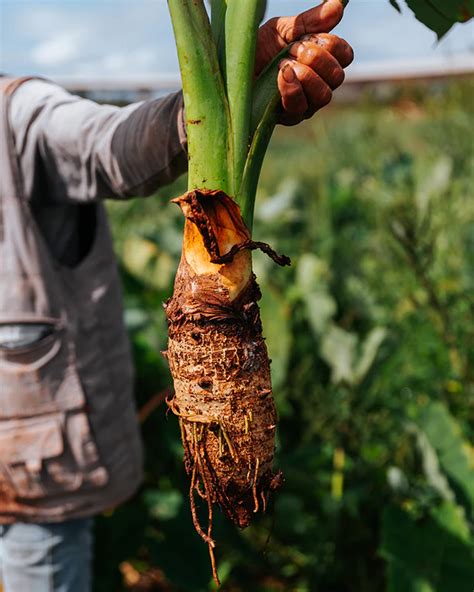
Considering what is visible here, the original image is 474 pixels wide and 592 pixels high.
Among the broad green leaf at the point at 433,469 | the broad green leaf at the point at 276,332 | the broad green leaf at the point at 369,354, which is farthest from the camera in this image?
the broad green leaf at the point at 276,332

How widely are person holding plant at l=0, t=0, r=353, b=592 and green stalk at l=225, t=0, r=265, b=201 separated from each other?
0.30 metres

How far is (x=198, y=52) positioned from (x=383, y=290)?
95.5 inches

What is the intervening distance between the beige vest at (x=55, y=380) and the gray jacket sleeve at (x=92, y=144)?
0.15 ft

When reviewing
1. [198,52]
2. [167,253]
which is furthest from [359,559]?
[198,52]

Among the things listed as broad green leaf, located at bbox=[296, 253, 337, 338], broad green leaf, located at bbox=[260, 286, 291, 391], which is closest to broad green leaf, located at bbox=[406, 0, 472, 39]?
broad green leaf, located at bbox=[260, 286, 291, 391]

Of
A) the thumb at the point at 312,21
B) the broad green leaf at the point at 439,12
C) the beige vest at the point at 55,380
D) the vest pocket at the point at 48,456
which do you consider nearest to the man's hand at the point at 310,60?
the thumb at the point at 312,21

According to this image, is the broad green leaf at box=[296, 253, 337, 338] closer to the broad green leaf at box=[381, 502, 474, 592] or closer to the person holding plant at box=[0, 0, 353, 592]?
the broad green leaf at box=[381, 502, 474, 592]

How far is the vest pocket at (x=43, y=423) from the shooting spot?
65.9 inches

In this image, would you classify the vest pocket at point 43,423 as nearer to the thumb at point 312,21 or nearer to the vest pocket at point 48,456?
the vest pocket at point 48,456

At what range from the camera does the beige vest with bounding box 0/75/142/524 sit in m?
1.65

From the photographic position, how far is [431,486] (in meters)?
2.23

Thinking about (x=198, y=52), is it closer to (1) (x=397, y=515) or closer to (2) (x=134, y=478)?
(2) (x=134, y=478)

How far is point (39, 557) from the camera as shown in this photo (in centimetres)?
176

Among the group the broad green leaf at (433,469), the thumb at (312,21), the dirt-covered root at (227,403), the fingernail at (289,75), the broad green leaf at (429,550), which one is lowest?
the broad green leaf at (429,550)
